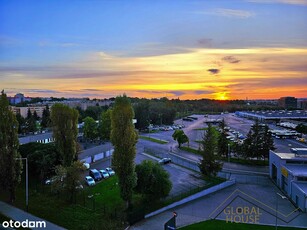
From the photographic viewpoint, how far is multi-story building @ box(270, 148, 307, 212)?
24527 mm

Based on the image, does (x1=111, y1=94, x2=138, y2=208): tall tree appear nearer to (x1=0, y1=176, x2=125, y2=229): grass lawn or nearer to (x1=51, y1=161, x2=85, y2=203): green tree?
(x1=0, y1=176, x2=125, y2=229): grass lawn

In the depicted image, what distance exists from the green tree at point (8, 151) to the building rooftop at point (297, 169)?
74.4ft

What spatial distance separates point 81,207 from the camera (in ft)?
76.2

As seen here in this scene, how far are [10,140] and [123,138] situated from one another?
907 centimetres

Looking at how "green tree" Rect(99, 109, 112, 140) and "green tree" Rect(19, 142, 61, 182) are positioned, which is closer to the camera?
"green tree" Rect(19, 142, 61, 182)

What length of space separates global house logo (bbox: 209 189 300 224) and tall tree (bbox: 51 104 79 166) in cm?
1466

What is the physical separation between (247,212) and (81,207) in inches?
485

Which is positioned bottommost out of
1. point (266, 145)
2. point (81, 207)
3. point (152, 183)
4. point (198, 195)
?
point (198, 195)

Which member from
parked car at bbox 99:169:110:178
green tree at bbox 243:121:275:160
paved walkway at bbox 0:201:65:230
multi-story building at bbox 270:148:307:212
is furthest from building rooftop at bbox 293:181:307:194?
paved walkway at bbox 0:201:65:230

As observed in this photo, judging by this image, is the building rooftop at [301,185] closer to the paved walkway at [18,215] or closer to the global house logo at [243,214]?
the global house logo at [243,214]

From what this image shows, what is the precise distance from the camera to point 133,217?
846 inches

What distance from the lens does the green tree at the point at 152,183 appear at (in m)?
24.2

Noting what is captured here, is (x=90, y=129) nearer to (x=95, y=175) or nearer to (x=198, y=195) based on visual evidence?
(x=95, y=175)

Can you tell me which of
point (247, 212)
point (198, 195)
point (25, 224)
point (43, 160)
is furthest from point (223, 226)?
point (43, 160)
